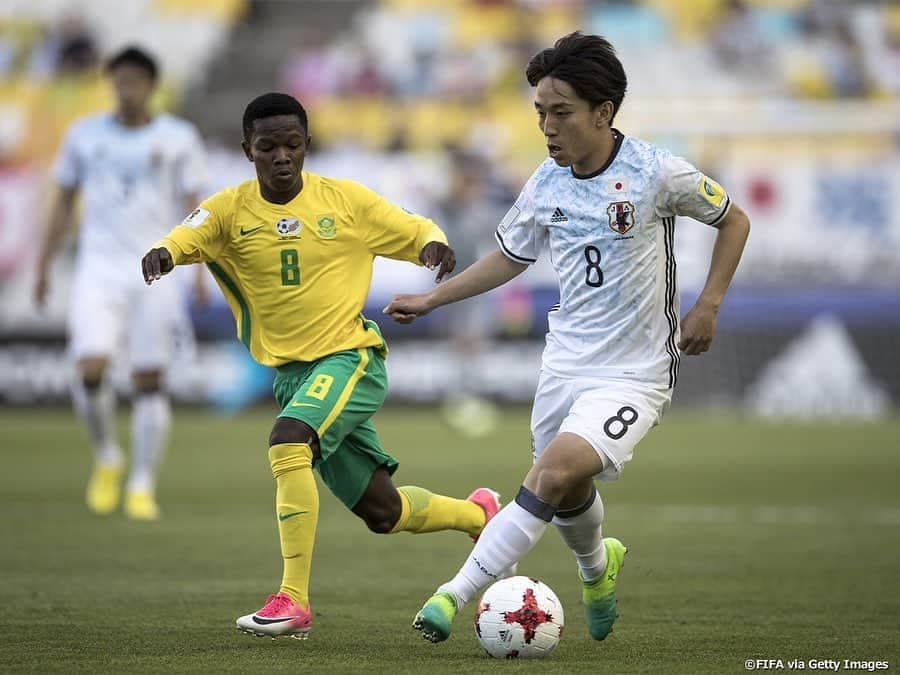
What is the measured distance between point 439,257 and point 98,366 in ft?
15.3

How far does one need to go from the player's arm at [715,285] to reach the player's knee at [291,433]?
55.8 inches

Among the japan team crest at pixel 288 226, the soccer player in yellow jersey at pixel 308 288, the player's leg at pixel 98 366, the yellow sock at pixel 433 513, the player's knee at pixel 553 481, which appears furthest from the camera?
the player's leg at pixel 98 366

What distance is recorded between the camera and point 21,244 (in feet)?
71.5

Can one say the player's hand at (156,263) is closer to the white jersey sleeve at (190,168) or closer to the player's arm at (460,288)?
the player's arm at (460,288)

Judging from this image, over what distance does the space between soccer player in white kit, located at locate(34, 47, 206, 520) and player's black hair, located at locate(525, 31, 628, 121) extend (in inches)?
199

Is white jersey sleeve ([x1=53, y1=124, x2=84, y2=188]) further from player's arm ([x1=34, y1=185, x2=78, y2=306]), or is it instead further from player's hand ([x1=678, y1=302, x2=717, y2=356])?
player's hand ([x1=678, y1=302, x2=717, y2=356])

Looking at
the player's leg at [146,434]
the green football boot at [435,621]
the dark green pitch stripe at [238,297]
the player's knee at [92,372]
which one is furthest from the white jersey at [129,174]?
the green football boot at [435,621]

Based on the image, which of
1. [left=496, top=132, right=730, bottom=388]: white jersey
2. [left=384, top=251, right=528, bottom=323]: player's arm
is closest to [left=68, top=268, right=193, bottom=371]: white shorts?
[left=384, top=251, right=528, bottom=323]: player's arm

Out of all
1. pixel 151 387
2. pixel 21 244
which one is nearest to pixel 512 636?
pixel 151 387

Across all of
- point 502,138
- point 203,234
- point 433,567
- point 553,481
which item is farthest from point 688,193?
point 502,138

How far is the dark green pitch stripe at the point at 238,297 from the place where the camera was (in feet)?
20.9

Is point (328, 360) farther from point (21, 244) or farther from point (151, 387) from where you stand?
point (21, 244)

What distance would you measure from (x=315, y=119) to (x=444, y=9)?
351 cm

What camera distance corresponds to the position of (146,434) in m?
10.4
